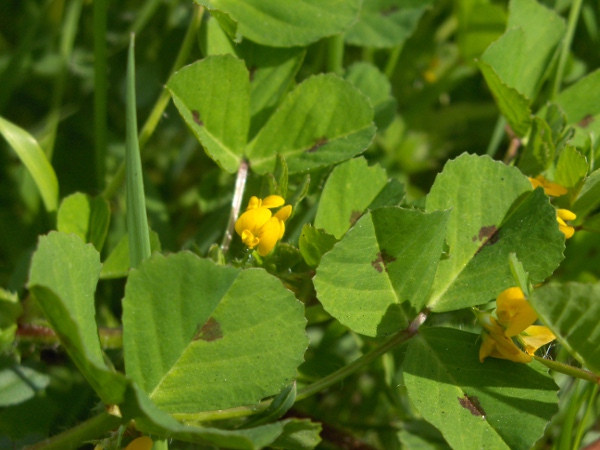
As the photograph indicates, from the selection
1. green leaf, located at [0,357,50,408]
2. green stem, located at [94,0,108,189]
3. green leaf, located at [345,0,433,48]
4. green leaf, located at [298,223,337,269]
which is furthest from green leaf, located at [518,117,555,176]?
green leaf, located at [0,357,50,408]

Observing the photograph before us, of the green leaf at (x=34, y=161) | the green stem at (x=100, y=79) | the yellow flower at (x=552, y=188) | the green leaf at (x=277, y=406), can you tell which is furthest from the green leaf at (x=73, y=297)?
the yellow flower at (x=552, y=188)

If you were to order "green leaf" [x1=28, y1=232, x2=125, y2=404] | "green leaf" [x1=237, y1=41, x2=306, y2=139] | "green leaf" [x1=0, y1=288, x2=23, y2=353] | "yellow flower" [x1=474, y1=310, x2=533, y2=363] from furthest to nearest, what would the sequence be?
"green leaf" [x1=237, y1=41, x2=306, y2=139] < "green leaf" [x1=0, y1=288, x2=23, y2=353] < "yellow flower" [x1=474, y1=310, x2=533, y2=363] < "green leaf" [x1=28, y1=232, x2=125, y2=404]

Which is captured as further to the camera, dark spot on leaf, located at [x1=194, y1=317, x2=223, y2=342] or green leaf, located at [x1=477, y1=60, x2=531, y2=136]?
green leaf, located at [x1=477, y1=60, x2=531, y2=136]

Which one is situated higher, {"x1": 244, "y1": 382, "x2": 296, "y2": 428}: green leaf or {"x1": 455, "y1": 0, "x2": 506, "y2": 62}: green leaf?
{"x1": 455, "y1": 0, "x2": 506, "y2": 62}: green leaf

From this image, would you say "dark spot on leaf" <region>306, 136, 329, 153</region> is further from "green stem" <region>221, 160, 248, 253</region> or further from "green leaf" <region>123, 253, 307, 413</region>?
"green leaf" <region>123, 253, 307, 413</region>

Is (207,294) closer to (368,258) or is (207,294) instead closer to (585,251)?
(368,258)

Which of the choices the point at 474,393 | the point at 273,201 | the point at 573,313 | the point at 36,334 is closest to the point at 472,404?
the point at 474,393
